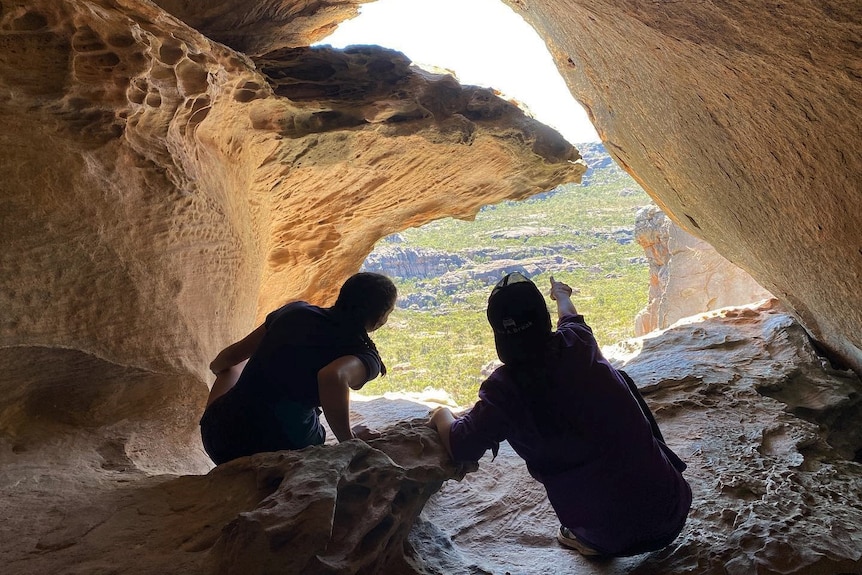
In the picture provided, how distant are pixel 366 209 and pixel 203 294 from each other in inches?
109

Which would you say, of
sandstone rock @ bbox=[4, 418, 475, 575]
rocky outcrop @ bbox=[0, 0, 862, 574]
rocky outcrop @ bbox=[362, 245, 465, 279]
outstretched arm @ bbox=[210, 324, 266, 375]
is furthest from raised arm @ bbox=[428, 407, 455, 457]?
rocky outcrop @ bbox=[362, 245, 465, 279]

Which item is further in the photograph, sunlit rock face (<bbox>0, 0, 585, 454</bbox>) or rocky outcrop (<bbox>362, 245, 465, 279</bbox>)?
rocky outcrop (<bbox>362, 245, 465, 279</bbox>)

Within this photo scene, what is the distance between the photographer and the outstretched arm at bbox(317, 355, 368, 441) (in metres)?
2.19

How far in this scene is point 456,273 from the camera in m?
24.6

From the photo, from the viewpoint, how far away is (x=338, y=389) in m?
2.19

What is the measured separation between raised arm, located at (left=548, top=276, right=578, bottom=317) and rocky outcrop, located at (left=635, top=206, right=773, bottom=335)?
35.4ft

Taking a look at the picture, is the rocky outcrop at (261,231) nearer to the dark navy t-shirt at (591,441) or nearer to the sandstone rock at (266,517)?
the sandstone rock at (266,517)

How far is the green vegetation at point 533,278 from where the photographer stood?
1848 centimetres

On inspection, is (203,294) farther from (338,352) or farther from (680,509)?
(680,509)

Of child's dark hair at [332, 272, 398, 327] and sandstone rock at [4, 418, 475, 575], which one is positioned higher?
child's dark hair at [332, 272, 398, 327]

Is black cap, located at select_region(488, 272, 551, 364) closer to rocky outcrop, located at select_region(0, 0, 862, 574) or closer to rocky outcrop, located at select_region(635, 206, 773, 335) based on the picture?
rocky outcrop, located at select_region(0, 0, 862, 574)

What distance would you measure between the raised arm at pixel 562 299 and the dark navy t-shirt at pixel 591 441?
0.77 ft

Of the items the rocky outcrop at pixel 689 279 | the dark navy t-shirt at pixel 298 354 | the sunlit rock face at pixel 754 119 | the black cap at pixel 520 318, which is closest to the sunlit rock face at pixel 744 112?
the sunlit rock face at pixel 754 119

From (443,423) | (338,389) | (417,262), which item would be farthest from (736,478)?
(417,262)
